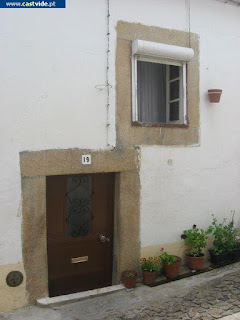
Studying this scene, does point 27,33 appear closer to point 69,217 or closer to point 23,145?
point 23,145

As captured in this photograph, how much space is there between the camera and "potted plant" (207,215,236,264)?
6.48 meters

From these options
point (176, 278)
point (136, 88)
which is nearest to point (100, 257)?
point (176, 278)

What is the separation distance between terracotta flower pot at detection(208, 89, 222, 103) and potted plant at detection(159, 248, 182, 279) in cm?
286

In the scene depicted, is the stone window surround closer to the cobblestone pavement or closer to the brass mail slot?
the brass mail slot

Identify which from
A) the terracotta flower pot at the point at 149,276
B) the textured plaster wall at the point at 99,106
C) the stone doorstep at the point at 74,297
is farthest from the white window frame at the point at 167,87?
the stone doorstep at the point at 74,297

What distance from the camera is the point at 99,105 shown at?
5.60m

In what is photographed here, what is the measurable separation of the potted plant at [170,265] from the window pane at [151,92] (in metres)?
2.39

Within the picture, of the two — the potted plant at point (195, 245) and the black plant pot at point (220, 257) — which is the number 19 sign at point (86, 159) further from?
the black plant pot at point (220, 257)

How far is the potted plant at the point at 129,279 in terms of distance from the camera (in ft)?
18.7

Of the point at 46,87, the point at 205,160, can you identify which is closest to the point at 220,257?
the point at 205,160

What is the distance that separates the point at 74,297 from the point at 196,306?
5.94 feet

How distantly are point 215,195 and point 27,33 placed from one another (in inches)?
171

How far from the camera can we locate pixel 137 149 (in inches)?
234

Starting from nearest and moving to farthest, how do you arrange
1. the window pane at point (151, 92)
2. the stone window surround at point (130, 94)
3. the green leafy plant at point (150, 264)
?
the stone window surround at point (130, 94)
the green leafy plant at point (150, 264)
the window pane at point (151, 92)
